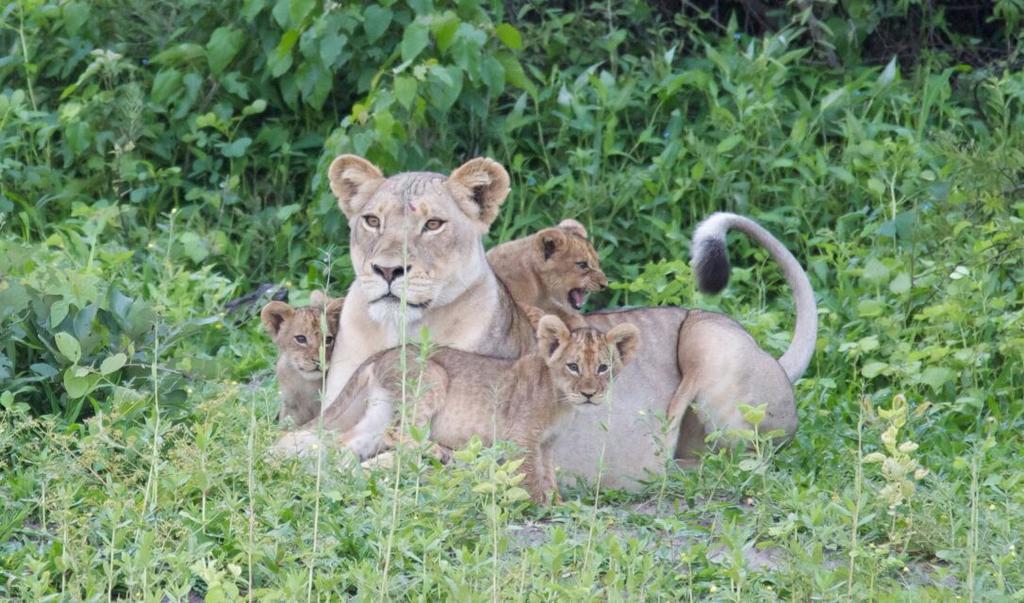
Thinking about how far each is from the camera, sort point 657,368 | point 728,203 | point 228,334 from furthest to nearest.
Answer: point 728,203
point 228,334
point 657,368

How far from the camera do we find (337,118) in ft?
32.6

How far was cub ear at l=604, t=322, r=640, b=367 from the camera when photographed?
6.44 m

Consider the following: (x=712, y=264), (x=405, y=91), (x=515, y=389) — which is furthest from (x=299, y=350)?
(x=405, y=91)

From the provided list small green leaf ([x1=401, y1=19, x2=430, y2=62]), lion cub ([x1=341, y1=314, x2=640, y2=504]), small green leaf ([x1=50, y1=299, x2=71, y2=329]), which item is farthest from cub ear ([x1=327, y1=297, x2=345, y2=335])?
small green leaf ([x1=401, y1=19, x2=430, y2=62])

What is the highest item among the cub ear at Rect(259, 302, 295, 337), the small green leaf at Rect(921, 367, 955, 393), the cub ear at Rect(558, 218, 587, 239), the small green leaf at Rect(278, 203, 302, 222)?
the cub ear at Rect(259, 302, 295, 337)

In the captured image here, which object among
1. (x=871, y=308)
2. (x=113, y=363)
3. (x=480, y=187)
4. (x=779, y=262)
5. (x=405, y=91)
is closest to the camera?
(x=113, y=363)

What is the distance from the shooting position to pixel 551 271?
314 inches

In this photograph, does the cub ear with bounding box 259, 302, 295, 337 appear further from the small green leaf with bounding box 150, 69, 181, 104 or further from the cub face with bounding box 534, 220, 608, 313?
the small green leaf with bounding box 150, 69, 181, 104

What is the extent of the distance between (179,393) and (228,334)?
1.91 meters

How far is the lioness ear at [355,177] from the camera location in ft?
23.2

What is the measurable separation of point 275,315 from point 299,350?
0.20 meters

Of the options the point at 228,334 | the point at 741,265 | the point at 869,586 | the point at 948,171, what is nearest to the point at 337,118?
the point at 228,334

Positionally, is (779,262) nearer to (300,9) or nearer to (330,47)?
(330,47)

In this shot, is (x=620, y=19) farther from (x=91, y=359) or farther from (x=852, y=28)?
(x=91, y=359)
